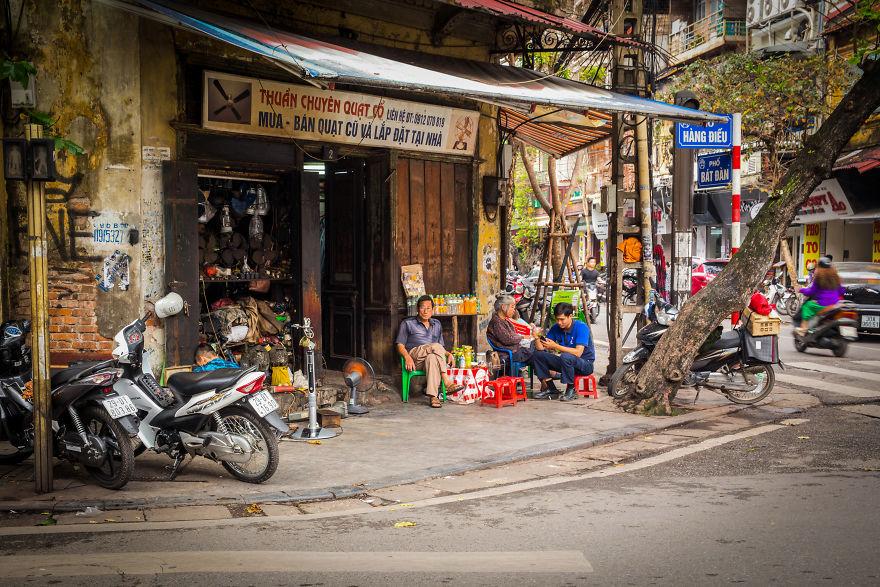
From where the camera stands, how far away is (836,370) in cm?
1283

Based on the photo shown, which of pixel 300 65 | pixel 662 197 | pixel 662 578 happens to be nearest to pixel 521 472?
pixel 662 578

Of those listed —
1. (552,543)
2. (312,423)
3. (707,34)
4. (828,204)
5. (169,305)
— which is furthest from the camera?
(707,34)

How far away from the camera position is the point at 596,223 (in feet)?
76.7

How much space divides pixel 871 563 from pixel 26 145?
20.0ft

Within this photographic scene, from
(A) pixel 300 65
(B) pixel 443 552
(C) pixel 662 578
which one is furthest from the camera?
(A) pixel 300 65

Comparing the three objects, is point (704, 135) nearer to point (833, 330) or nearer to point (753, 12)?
point (833, 330)

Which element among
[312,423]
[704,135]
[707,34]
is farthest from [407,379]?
[707,34]

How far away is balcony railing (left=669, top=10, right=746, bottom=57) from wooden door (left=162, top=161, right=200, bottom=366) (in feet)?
87.0

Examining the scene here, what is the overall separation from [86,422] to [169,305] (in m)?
2.16

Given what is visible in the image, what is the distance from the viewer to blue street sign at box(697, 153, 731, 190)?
11.0m

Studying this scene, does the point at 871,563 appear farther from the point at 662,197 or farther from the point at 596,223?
the point at 662,197

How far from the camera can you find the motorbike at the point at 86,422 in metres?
6.37

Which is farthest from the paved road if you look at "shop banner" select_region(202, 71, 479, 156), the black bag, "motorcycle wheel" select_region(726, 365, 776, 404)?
"shop banner" select_region(202, 71, 479, 156)

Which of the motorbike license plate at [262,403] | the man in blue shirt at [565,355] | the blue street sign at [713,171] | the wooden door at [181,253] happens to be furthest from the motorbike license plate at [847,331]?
the motorbike license plate at [262,403]
